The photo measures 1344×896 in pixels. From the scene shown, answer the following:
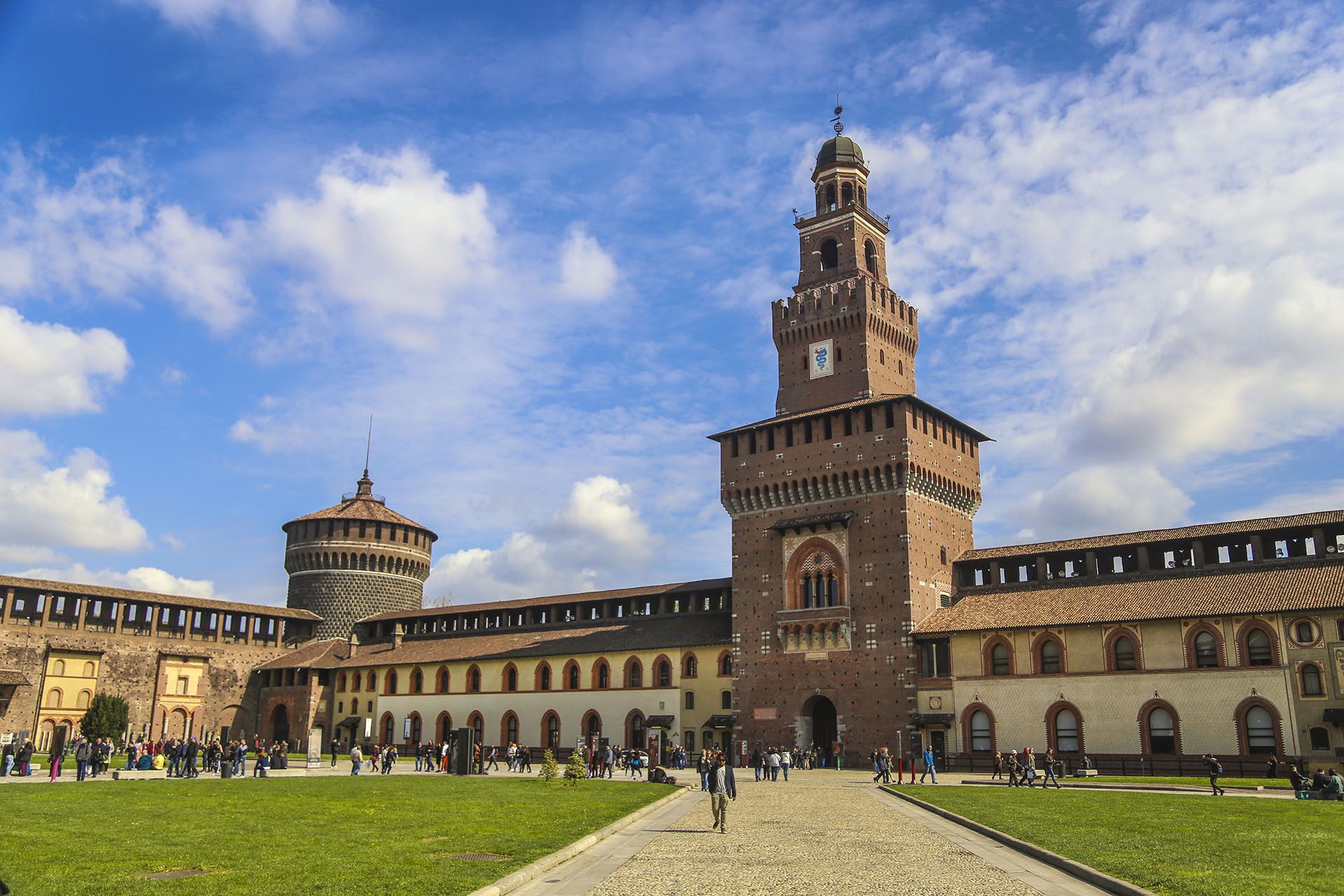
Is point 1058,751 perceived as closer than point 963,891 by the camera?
No

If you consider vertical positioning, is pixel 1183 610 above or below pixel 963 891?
above

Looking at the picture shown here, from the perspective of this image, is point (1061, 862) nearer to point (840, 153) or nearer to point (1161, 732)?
point (1161, 732)

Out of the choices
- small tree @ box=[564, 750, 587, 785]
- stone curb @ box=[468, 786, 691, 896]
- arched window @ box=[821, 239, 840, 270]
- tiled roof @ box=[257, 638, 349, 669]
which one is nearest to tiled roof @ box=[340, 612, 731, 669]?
tiled roof @ box=[257, 638, 349, 669]

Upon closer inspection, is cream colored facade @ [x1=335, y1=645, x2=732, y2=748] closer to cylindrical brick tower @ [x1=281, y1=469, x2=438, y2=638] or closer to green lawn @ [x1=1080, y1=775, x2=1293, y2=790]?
cylindrical brick tower @ [x1=281, y1=469, x2=438, y2=638]

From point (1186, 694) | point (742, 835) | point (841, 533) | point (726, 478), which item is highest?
point (726, 478)

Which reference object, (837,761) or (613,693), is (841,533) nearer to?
(837,761)

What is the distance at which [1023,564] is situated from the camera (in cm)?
5544

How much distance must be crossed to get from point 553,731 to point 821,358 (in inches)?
1137

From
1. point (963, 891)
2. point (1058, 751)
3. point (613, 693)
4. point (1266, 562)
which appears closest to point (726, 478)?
point (613, 693)

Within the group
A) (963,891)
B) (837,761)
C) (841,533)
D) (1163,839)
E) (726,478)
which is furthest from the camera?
(726,478)

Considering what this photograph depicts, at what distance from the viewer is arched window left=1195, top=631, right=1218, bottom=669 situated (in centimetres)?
4519

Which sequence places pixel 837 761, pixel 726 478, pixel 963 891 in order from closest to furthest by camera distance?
pixel 963 891 < pixel 837 761 < pixel 726 478

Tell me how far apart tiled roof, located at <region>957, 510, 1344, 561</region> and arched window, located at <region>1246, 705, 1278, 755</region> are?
8.88 m

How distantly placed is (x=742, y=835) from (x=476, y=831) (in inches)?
214
